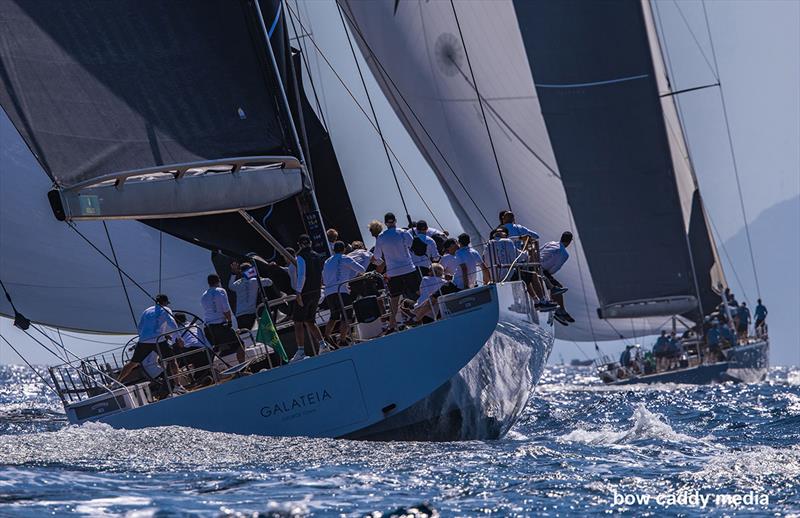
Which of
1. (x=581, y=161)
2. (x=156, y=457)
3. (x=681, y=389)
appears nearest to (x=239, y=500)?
(x=156, y=457)

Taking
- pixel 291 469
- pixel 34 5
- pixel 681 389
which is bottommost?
pixel 681 389

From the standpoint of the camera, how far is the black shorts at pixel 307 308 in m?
11.5

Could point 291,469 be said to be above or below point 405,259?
below

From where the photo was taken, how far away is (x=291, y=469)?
9.02 meters

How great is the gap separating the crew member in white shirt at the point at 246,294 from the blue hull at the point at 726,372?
17.1 m

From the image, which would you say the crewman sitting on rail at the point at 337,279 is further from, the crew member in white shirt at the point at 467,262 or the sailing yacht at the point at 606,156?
the sailing yacht at the point at 606,156

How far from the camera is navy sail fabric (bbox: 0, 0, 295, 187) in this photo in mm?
11562

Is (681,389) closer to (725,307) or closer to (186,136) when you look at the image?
A: (725,307)

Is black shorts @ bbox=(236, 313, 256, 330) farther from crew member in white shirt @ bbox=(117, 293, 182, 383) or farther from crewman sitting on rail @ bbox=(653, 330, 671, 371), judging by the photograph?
crewman sitting on rail @ bbox=(653, 330, 671, 371)

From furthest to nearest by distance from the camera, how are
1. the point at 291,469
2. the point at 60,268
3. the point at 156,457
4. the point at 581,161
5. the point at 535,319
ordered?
the point at 581,161, the point at 60,268, the point at 535,319, the point at 156,457, the point at 291,469

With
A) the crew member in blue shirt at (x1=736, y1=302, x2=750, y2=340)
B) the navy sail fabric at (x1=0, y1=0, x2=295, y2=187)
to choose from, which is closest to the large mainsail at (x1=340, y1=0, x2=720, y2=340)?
the crew member in blue shirt at (x1=736, y1=302, x2=750, y2=340)

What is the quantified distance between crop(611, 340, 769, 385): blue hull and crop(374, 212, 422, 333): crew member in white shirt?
682 inches

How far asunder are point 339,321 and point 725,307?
21187 millimetres

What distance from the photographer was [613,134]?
30266 mm
